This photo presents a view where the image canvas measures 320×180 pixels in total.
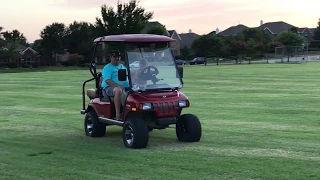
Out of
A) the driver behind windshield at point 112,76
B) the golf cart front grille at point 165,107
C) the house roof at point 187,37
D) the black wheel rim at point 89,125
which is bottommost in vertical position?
the black wheel rim at point 89,125

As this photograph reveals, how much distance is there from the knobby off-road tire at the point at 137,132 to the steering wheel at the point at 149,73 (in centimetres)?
85

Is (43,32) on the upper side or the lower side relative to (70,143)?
upper

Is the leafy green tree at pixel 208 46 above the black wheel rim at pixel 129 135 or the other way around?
above

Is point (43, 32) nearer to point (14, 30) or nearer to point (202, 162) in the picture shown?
point (14, 30)

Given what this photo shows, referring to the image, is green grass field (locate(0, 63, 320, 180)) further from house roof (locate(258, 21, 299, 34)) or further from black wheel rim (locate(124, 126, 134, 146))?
house roof (locate(258, 21, 299, 34))

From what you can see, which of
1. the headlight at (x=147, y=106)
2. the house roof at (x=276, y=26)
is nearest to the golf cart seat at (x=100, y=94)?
the headlight at (x=147, y=106)

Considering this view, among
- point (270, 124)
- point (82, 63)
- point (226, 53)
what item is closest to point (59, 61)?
point (82, 63)

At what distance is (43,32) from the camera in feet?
306

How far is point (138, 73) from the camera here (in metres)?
9.08

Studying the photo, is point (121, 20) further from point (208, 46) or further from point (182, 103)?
point (182, 103)

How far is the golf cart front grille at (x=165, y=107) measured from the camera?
8688mm

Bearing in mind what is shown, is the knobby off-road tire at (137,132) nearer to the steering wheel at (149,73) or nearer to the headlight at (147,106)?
the headlight at (147,106)

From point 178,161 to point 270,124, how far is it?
170 inches

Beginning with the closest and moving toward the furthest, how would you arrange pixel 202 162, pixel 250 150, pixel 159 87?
pixel 202 162 < pixel 250 150 < pixel 159 87
